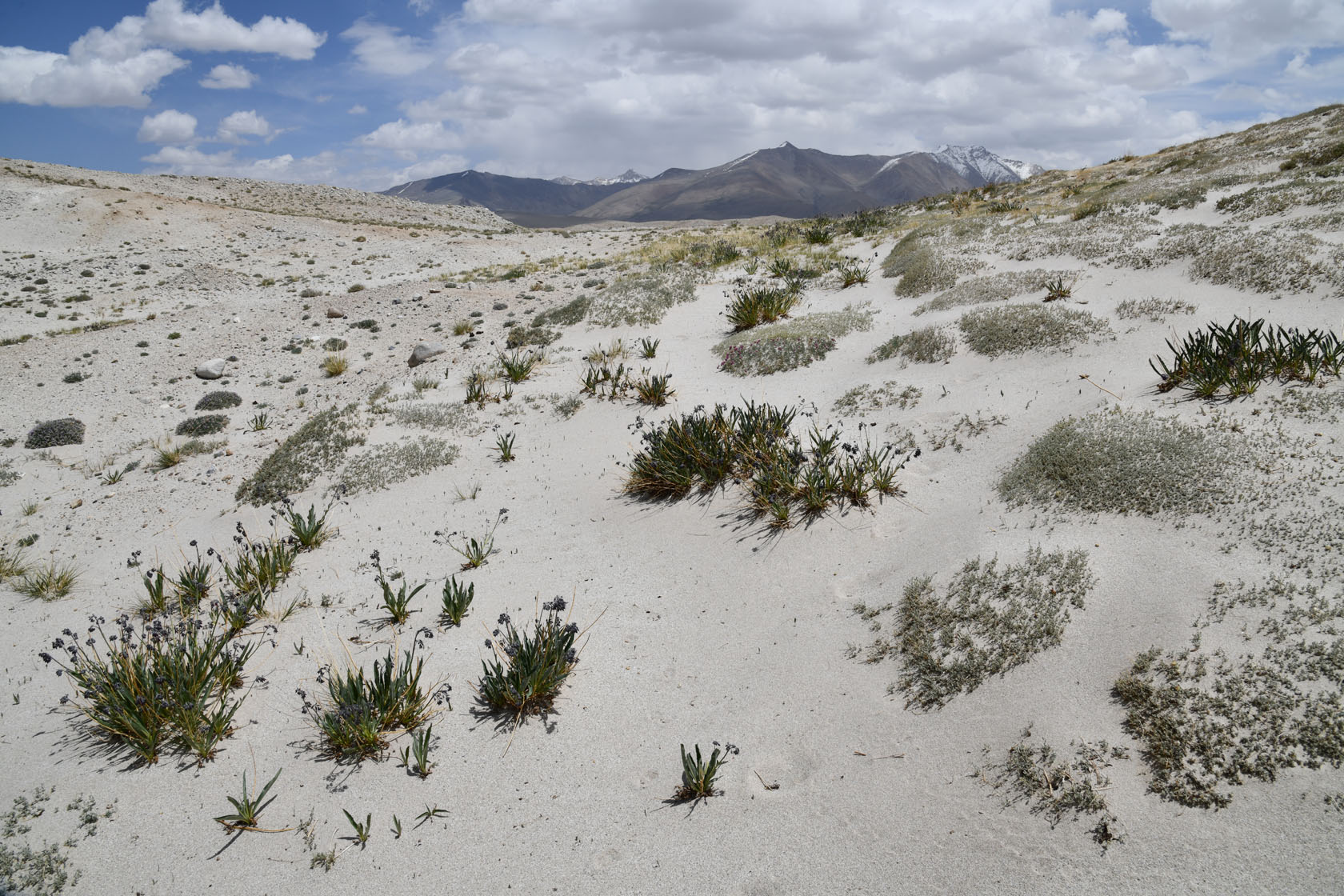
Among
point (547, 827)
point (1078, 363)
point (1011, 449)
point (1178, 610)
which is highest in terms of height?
point (1078, 363)

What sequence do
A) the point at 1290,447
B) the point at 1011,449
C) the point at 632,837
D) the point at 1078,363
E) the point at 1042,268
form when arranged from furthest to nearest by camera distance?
the point at 1042,268 < the point at 1078,363 < the point at 1011,449 < the point at 1290,447 < the point at 632,837

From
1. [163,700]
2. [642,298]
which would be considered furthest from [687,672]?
[642,298]

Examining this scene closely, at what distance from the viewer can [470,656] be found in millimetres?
5910

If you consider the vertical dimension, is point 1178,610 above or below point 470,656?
above

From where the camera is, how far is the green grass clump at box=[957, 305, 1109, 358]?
9.79 metres

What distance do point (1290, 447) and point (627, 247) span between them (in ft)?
101

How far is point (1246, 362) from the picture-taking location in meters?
6.96

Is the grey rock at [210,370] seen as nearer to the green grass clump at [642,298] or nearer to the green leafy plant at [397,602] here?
the green grass clump at [642,298]

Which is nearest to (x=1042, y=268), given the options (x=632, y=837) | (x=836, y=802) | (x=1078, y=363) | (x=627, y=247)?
(x=1078, y=363)

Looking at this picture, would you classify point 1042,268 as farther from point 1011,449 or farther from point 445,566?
point 445,566

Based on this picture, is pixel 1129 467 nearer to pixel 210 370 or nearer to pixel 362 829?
pixel 362 829

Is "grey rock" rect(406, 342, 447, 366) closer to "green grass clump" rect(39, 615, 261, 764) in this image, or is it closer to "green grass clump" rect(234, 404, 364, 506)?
"green grass clump" rect(234, 404, 364, 506)

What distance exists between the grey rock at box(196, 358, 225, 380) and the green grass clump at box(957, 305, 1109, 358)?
17558mm

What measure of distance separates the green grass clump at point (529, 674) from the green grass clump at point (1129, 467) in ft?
15.5
